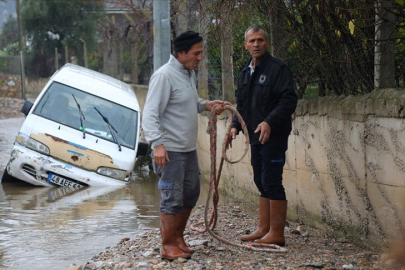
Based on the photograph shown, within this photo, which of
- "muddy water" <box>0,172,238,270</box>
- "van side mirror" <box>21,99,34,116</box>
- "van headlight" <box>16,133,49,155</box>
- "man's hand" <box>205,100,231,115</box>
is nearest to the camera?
"man's hand" <box>205,100,231,115</box>

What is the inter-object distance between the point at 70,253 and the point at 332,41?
3144 millimetres

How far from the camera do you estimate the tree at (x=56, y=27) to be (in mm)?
48125

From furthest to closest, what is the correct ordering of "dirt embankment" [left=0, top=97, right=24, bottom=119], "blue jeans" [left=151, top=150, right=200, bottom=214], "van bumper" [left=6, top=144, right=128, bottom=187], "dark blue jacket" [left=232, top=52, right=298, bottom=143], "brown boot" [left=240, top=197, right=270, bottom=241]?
"dirt embankment" [left=0, top=97, right=24, bottom=119]
"van bumper" [left=6, top=144, right=128, bottom=187]
"brown boot" [left=240, top=197, right=270, bottom=241]
"dark blue jacket" [left=232, top=52, right=298, bottom=143]
"blue jeans" [left=151, top=150, right=200, bottom=214]

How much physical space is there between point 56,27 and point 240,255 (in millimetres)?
44473

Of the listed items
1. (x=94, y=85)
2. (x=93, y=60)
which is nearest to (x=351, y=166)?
(x=94, y=85)

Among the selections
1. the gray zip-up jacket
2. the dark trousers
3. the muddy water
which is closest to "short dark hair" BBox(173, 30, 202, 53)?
the gray zip-up jacket

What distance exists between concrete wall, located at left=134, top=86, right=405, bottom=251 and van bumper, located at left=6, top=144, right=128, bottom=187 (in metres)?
4.76

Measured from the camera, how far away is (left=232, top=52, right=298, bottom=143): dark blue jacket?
605 centimetres

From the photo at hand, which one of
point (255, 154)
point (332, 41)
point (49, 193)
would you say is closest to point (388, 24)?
point (332, 41)

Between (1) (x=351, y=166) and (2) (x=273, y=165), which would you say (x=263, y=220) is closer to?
(2) (x=273, y=165)

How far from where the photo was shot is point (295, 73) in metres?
8.43

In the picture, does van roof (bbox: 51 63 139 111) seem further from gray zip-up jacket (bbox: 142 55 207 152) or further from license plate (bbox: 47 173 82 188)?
gray zip-up jacket (bbox: 142 55 207 152)

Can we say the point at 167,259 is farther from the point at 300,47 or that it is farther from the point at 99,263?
the point at 300,47

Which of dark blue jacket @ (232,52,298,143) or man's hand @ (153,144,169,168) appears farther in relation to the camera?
dark blue jacket @ (232,52,298,143)
